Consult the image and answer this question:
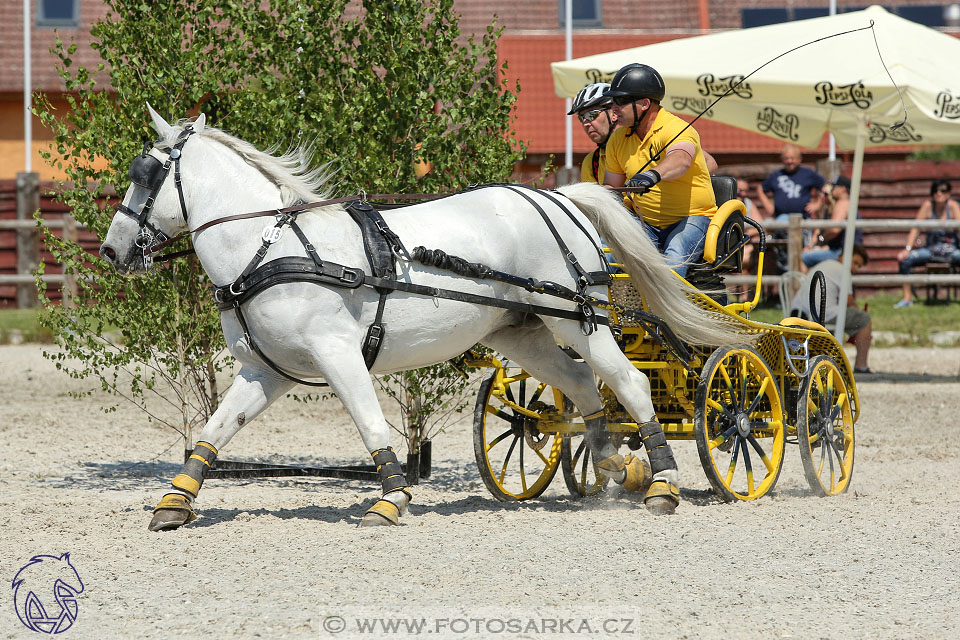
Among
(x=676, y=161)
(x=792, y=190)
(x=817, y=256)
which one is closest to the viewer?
(x=676, y=161)

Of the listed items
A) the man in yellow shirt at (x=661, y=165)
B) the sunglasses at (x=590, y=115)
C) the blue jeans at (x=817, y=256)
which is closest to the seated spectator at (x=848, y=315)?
the blue jeans at (x=817, y=256)

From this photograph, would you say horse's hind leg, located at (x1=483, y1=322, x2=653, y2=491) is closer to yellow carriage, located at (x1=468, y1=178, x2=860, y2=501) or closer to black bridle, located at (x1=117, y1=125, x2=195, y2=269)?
yellow carriage, located at (x1=468, y1=178, x2=860, y2=501)

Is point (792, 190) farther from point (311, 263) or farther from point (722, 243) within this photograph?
point (311, 263)

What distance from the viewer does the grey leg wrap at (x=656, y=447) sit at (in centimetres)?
585

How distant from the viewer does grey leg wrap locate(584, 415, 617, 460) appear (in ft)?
20.2

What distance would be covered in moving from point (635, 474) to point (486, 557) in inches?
69.7

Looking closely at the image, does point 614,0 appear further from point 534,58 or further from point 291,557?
point 291,557

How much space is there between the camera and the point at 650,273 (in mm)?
5914

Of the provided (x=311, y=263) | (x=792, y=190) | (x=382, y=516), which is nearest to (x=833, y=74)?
(x=792, y=190)

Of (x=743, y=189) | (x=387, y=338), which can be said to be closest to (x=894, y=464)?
(x=387, y=338)

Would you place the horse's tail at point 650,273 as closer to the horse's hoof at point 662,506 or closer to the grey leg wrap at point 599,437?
the grey leg wrap at point 599,437

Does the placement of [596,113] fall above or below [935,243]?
above

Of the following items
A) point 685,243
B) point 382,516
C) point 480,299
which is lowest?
point 382,516

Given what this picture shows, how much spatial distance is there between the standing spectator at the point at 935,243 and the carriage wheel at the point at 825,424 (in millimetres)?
9398
